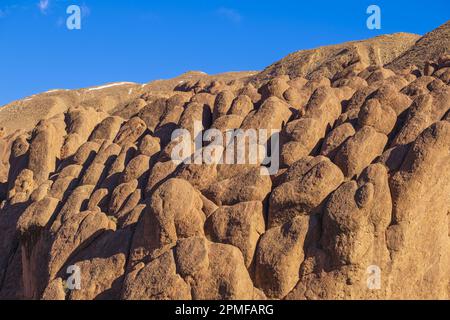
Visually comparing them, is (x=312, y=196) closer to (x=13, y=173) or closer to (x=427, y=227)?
(x=427, y=227)

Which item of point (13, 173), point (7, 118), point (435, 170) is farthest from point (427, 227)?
point (7, 118)

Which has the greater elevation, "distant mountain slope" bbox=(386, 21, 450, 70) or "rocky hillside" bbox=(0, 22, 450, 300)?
"distant mountain slope" bbox=(386, 21, 450, 70)

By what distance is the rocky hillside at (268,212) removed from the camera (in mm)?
19281

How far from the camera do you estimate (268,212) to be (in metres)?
21.9

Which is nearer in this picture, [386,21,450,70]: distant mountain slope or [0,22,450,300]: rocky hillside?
[0,22,450,300]: rocky hillside

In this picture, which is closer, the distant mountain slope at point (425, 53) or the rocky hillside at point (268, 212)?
the rocky hillside at point (268, 212)

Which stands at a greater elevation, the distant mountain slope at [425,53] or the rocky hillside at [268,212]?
the distant mountain slope at [425,53]

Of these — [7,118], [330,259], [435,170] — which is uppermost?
Result: [7,118]

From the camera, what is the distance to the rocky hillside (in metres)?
19.3

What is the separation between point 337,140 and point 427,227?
602cm
